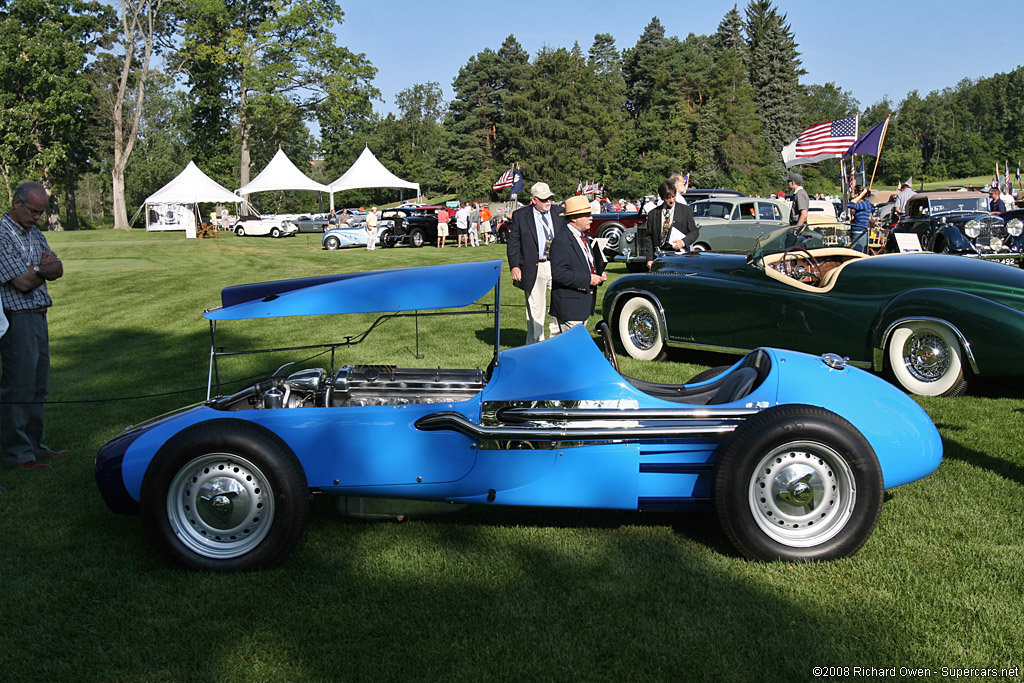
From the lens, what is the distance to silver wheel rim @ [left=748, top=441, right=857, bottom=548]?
3564 millimetres

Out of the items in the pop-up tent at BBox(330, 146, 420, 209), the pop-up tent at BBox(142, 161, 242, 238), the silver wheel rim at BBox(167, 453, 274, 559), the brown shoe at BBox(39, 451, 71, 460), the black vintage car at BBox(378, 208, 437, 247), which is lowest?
the brown shoe at BBox(39, 451, 71, 460)

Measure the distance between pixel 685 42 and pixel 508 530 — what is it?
95.4 m

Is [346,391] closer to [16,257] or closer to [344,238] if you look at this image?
[16,257]

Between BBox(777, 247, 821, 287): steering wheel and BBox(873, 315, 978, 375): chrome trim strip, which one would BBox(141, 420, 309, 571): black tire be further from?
BBox(777, 247, 821, 287): steering wheel

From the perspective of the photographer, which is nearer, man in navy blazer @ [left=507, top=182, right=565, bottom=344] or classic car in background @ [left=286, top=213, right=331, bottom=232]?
man in navy blazer @ [left=507, top=182, right=565, bottom=344]

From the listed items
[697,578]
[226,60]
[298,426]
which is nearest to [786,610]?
[697,578]

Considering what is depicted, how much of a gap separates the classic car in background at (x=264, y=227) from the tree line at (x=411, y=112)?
10718 mm

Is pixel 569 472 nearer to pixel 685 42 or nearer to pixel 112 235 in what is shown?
pixel 112 235

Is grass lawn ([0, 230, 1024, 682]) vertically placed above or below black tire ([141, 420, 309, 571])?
below

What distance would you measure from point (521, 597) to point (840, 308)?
4699 millimetres

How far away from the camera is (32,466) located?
522cm

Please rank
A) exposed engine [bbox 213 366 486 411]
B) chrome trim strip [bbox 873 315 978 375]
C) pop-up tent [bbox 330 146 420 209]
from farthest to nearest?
pop-up tent [bbox 330 146 420 209] → chrome trim strip [bbox 873 315 978 375] → exposed engine [bbox 213 366 486 411]

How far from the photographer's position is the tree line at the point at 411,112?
4722cm

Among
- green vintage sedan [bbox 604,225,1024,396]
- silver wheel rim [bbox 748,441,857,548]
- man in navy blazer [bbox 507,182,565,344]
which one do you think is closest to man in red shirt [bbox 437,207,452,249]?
green vintage sedan [bbox 604,225,1024,396]
